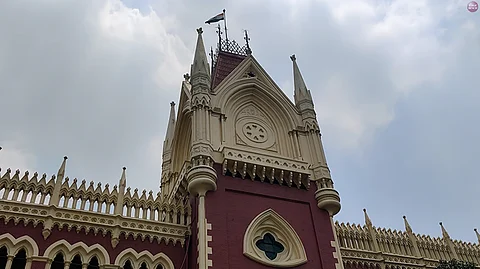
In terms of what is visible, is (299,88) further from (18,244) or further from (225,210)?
(18,244)

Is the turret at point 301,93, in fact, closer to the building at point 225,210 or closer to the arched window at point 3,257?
the building at point 225,210

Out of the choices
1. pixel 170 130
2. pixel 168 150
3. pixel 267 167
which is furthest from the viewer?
pixel 170 130

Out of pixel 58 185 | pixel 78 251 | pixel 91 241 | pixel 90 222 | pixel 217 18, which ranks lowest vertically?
pixel 78 251

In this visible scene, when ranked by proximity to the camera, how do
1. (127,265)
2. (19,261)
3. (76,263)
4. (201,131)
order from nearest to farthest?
(19,261) < (76,263) < (127,265) < (201,131)

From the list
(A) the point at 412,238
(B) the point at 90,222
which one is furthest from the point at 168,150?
(A) the point at 412,238

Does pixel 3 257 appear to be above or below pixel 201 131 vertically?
below

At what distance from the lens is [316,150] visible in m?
22.7

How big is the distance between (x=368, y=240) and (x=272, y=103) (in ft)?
28.7

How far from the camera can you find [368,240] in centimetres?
2311

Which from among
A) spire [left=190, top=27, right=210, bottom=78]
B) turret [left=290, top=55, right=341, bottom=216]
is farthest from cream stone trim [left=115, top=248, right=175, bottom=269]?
spire [left=190, top=27, right=210, bottom=78]

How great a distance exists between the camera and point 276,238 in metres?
19.1

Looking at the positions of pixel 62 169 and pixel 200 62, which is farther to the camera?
pixel 200 62

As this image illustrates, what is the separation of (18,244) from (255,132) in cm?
1180

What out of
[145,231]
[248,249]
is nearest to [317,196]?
[248,249]
